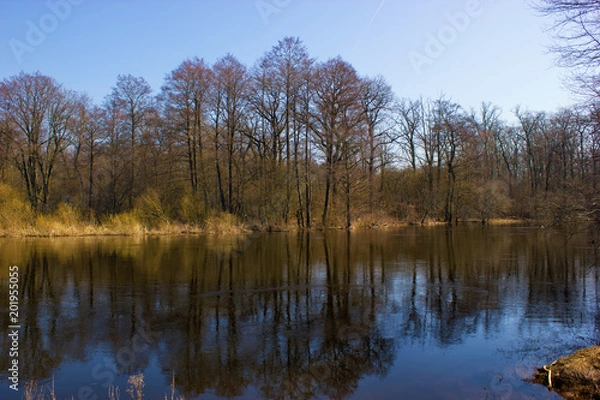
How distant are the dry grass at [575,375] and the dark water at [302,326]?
0.65 feet

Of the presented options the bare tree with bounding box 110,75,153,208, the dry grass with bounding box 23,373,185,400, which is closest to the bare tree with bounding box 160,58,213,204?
the bare tree with bounding box 110,75,153,208

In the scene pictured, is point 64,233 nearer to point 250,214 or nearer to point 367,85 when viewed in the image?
point 250,214

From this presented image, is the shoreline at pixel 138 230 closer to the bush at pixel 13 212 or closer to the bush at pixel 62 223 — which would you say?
the bush at pixel 62 223

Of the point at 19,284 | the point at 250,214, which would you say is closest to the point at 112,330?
the point at 19,284

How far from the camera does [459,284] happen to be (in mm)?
12414

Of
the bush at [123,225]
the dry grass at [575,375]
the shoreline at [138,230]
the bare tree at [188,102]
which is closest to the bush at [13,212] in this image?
the shoreline at [138,230]

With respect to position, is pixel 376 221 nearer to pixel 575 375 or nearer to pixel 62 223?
pixel 62 223

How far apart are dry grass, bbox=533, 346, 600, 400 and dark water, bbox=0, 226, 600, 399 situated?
0.20 meters

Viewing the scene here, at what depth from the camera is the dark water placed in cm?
598

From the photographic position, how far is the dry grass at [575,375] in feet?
18.1

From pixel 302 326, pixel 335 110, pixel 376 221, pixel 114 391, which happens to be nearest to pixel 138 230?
pixel 335 110

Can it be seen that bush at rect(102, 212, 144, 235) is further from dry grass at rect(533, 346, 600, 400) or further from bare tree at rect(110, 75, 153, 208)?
dry grass at rect(533, 346, 600, 400)

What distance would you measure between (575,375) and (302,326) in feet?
14.2

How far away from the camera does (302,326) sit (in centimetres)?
840
